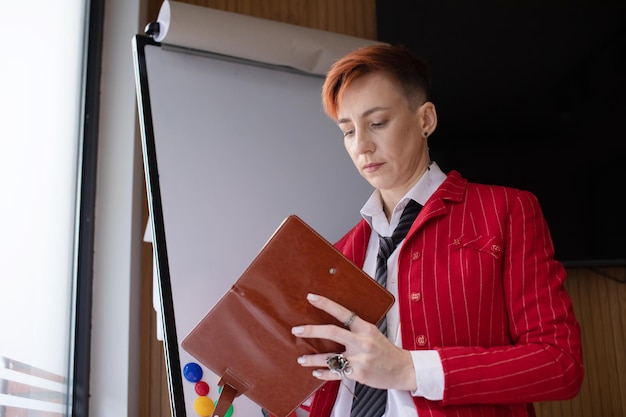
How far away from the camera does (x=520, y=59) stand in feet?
6.84

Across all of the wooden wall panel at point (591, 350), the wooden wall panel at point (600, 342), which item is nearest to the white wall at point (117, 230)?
the wooden wall panel at point (591, 350)

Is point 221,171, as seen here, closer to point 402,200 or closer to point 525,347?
point 402,200

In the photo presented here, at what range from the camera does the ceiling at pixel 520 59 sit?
201cm

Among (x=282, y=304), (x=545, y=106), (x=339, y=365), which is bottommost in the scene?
(x=339, y=365)

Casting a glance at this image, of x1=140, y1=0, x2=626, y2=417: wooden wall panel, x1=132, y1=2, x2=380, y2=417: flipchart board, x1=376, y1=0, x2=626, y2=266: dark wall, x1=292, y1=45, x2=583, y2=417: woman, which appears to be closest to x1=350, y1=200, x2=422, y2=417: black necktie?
x1=292, y1=45, x2=583, y2=417: woman

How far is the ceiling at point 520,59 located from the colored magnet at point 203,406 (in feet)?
4.13

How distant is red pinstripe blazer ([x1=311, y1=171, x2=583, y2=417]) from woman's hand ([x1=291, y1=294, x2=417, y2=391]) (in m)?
0.08

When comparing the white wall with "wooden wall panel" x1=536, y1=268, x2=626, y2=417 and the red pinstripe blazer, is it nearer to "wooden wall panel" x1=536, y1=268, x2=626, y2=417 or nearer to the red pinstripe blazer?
the red pinstripe blazer

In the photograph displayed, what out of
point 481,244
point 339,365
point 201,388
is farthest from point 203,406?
point 481,244

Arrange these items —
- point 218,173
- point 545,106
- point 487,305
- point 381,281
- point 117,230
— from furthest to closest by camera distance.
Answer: point 545,106
point 117,230
point 218,173
point 381,281
point 487,305

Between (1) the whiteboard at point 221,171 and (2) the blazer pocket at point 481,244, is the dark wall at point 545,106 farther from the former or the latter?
(2) the blazer pocket at point 481,244

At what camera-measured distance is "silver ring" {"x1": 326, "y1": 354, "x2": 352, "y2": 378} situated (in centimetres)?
101

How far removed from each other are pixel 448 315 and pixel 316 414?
38cm

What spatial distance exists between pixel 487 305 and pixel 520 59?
49.1 inches
